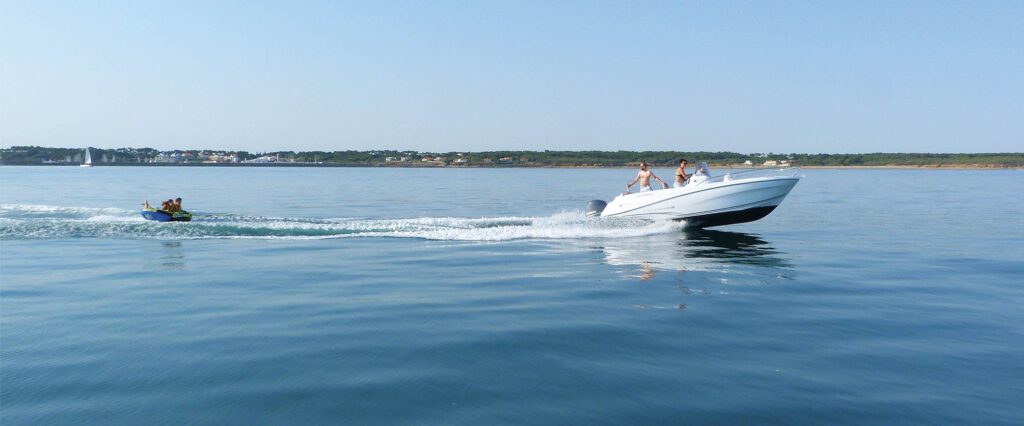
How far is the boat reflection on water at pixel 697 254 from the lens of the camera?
14641 mm

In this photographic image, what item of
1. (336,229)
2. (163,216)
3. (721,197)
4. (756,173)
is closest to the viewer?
(721,197)

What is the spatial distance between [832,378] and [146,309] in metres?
8.56

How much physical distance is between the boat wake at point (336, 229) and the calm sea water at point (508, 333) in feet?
5.62

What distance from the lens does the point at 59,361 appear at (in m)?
7.66

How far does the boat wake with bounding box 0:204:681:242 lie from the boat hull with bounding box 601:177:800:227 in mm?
521

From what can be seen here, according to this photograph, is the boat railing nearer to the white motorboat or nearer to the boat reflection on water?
the white motorboat

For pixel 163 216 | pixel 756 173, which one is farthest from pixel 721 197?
pixel 163 216

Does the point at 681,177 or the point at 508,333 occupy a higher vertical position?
the point at 681,177

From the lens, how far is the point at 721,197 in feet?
68.6

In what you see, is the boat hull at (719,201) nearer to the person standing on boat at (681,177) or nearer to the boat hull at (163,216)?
the person standing on boat at (681,177)

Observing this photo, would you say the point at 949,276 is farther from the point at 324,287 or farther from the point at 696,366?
the point at 324,287

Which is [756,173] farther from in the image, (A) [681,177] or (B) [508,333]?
(B) [508,333]

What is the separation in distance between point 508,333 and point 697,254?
9268 mm

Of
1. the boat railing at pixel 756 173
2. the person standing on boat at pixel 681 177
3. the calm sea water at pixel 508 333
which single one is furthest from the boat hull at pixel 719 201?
the calm sea water at pixel 508 333
